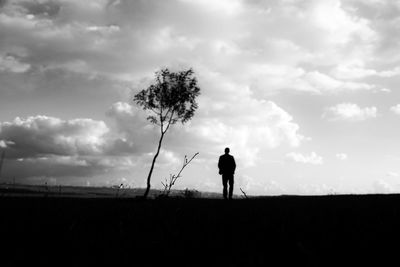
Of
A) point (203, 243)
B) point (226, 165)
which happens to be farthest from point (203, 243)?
point (226, 165)

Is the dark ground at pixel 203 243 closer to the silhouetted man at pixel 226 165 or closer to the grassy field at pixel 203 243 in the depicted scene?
the grassy field at pixel 203 243

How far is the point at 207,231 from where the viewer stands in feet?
20.2

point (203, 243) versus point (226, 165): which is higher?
point (226, 165)

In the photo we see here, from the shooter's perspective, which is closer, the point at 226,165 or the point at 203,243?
the point at 203,243

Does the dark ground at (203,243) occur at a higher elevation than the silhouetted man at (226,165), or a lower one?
lower

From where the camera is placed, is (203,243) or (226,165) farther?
A: (226,165)

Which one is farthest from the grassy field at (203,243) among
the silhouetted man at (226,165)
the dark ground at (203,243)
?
the silhouetted man at (226,165)

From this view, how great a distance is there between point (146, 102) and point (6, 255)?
131 feet

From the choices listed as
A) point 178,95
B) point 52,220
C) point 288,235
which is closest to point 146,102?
point 178,95

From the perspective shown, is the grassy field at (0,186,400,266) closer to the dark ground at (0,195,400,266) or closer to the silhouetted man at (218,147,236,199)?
the dark ground at (0,195,400,266)

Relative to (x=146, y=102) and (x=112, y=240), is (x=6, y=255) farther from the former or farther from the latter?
(x=146, y=102)

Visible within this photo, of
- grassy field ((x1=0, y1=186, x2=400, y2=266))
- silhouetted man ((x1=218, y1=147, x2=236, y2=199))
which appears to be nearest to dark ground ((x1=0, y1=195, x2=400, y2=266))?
grassy field ((x1=0, y1=186, x2=400, y2=266))

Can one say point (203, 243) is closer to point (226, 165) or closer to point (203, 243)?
point (203, 243)

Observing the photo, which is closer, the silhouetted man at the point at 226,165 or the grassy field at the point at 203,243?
the grassy field at the point at 203,243
